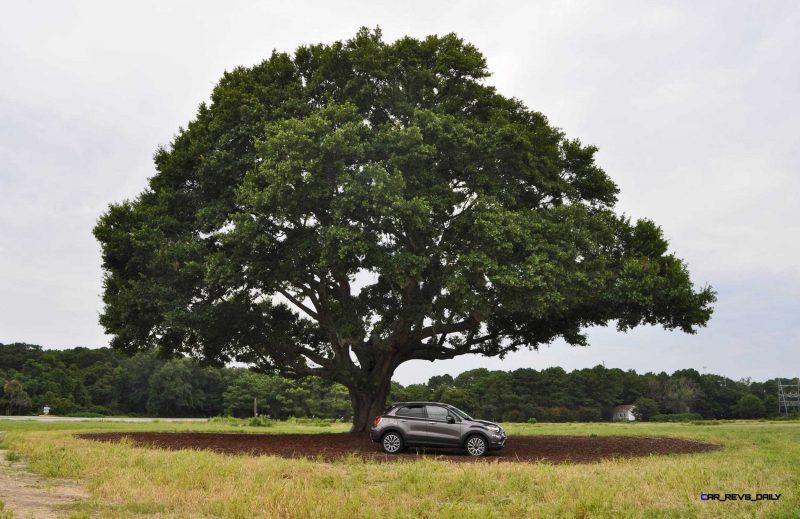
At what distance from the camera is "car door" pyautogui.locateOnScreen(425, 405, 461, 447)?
2017cm

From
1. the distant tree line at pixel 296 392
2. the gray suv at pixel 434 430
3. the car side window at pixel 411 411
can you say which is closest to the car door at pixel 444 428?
the gray suv at pixel 434 430

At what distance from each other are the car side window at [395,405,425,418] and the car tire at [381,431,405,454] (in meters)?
0.71

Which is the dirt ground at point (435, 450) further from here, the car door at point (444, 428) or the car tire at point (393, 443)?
the car door at point (444, 428)

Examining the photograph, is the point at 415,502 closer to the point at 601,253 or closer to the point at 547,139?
the point at 601,253

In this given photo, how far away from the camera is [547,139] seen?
85.7ft

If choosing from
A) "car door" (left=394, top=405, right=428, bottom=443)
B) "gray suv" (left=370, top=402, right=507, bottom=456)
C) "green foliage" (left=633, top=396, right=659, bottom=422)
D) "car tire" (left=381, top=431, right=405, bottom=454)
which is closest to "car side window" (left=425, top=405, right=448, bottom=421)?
"gray suv" (left=370, top=402, right=507, bottom=456)

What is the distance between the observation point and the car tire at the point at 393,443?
20.5m

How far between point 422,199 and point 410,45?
27.0 feet

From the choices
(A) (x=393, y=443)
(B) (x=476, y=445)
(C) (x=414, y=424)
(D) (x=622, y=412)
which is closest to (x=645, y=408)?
(D) (x=622, y=412)

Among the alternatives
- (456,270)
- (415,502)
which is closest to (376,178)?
(456,270)

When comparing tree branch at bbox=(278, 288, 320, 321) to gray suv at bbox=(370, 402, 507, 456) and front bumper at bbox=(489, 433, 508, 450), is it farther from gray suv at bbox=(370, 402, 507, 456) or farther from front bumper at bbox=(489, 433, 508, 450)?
front bumper at bbox=(489, 433, 508, 450)

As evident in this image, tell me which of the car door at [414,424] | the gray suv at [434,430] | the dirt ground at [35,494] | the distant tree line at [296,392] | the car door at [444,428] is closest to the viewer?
the dirt ground at [35,494]

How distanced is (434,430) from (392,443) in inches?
59.2

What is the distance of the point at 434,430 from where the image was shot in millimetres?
20344
